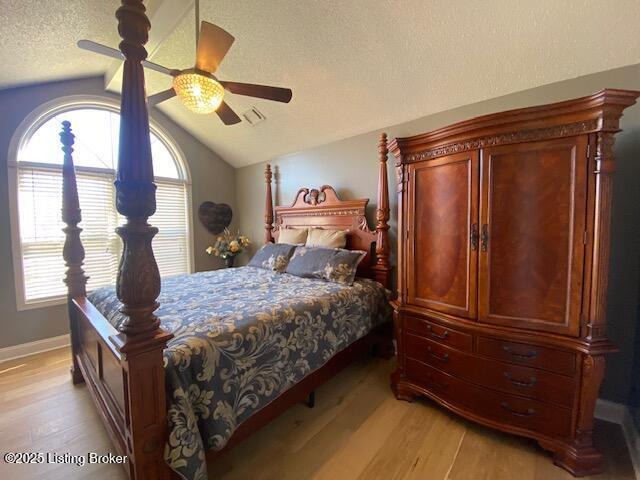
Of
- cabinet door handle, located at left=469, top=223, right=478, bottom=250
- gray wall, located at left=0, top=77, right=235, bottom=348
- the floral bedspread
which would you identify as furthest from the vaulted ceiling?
the floral bedspread

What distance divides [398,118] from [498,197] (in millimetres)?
1464

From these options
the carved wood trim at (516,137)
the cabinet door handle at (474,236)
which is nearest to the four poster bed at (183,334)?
the carved wood trim at (516,137)

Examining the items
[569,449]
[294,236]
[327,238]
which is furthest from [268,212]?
[569,449]

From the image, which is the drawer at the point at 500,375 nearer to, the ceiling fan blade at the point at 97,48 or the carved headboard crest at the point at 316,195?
the carved headboard crest at the point at 316,195

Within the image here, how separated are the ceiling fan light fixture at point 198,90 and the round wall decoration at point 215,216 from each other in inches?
104

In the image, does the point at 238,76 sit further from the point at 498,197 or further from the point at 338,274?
the point at 498,197

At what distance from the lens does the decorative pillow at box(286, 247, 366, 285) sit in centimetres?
249

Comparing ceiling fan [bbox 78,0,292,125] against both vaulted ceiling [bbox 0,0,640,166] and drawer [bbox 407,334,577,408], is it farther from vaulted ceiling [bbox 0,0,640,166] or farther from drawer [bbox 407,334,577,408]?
drawer [bbox 407,334,577,408]

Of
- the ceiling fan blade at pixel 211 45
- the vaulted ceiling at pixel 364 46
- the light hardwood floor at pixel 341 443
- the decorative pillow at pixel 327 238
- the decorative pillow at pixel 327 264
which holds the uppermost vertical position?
the vaulted ceiling at pixel 364 46

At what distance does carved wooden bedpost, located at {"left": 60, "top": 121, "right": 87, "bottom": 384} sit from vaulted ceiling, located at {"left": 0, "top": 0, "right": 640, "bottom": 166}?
83 centimetres

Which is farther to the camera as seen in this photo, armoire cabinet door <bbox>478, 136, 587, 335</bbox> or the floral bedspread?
armoire cabinet door <bbox>478, 136, 587, 335</bbox>

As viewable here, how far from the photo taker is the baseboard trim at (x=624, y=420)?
4.86 ft

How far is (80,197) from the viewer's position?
321 centimetres

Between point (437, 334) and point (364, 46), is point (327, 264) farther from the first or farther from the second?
point (364, 46)
